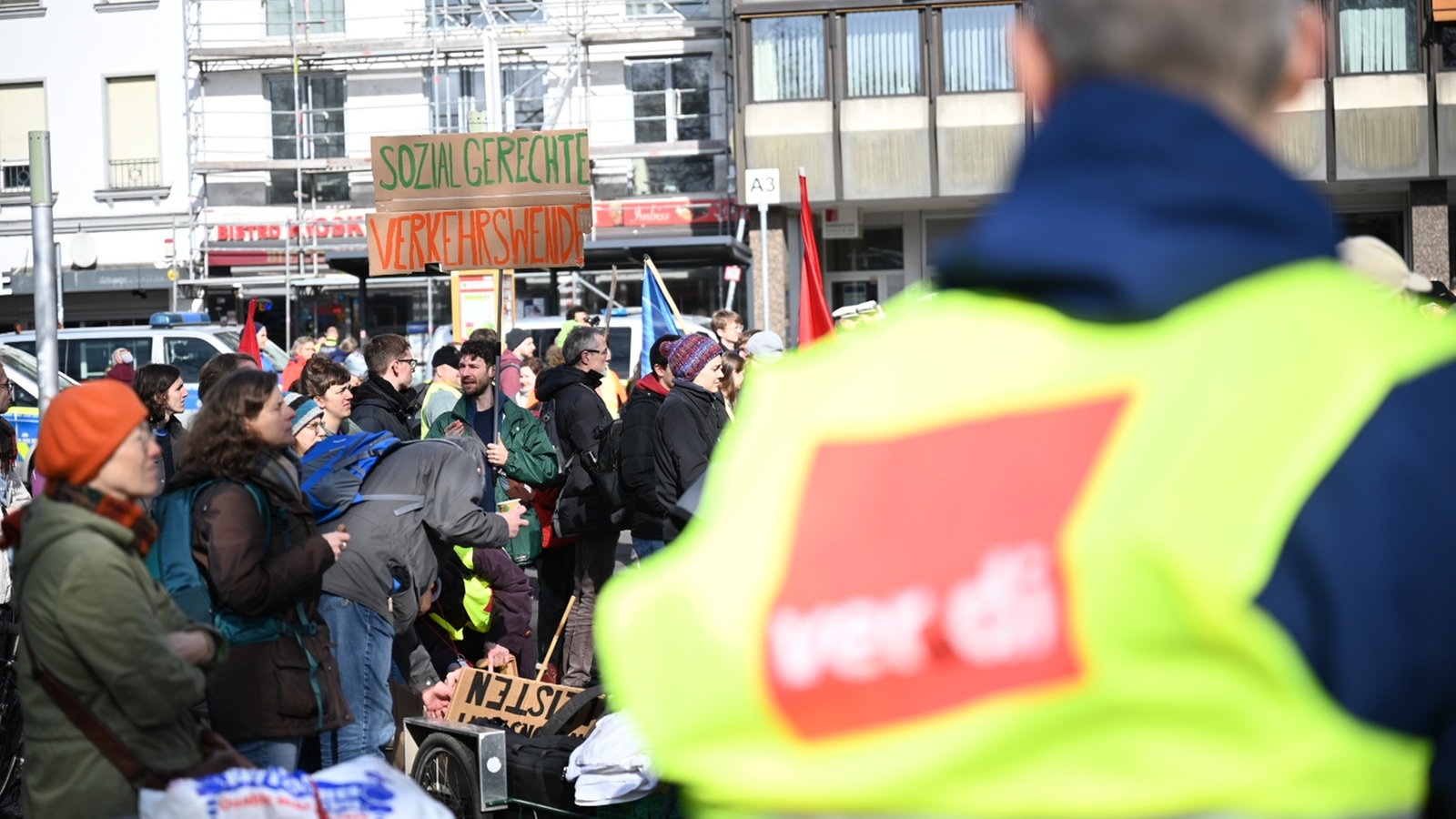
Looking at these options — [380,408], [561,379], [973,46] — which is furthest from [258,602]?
[973,46]

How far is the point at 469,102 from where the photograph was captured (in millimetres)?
36156

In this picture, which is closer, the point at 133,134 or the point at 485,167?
the point at 485,167

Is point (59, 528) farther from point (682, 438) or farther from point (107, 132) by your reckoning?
point (107, 132)

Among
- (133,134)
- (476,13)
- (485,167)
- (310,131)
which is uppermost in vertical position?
(476,13)

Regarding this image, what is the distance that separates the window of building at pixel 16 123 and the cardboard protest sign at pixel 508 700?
1346 inches

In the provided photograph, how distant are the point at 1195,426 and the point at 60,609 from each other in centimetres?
335

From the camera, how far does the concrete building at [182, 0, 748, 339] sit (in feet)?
113

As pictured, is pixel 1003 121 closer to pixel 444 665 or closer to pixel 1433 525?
pixel 444 665

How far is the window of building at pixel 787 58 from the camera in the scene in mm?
30766

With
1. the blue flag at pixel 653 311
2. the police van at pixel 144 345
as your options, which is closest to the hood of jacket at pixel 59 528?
the blue flag at pixel 653 311

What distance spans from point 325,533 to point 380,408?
3.90 m

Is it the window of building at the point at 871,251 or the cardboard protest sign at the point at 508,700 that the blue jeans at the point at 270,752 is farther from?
the window of building at the point at 871,251

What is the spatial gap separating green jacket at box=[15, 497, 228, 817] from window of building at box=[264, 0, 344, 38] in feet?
113

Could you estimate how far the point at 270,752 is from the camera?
5.34 metres
